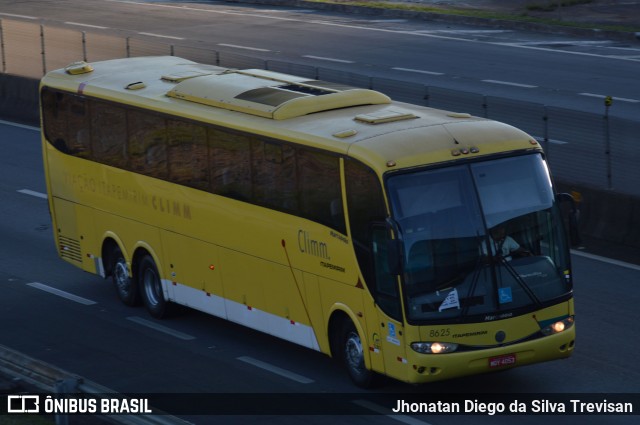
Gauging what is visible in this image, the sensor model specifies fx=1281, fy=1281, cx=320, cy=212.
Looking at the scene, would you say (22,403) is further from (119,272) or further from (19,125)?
(19,125)

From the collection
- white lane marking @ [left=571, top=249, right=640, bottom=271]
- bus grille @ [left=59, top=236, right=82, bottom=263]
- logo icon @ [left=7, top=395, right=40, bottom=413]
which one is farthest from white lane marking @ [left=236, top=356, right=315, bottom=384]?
white lane marking @ [left=571, top=249, right=640, bottom=271]

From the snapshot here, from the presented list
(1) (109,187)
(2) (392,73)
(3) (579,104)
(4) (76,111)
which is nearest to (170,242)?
(1) (109,187)

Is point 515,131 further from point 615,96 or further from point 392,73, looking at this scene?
point 392,73

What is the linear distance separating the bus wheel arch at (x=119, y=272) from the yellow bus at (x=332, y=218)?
0.03 m

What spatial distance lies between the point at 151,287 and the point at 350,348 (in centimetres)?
429

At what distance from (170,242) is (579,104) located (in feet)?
47.9

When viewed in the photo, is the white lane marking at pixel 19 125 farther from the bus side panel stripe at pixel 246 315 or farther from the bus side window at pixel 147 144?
the bus side panel stripe at pixel 246 315

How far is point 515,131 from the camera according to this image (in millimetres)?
12977

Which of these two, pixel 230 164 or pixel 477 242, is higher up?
pixel 230 164

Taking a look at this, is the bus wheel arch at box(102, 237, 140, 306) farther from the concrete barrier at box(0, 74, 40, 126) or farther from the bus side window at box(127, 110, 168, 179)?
the concrete barrier at box(0, 74, 40, 126)

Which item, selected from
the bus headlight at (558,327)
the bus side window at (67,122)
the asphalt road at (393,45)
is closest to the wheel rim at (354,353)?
the bus headlight at (558,327)

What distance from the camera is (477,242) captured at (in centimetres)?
1222

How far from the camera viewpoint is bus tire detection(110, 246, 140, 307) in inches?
667

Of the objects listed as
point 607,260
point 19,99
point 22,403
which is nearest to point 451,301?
point 22,403
